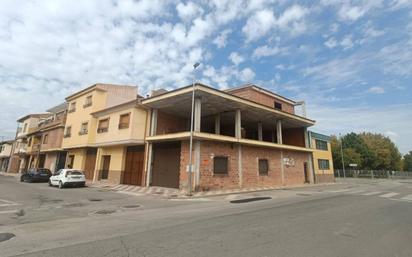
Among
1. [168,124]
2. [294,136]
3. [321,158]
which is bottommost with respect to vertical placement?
[321,158]

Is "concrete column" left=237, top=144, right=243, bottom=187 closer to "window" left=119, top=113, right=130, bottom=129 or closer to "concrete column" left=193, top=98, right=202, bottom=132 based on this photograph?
"concrete column" left=193, top=98, right=202, bottom=132

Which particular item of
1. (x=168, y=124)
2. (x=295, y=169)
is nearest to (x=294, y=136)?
(x=295, y=169)

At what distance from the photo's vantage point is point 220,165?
18484 mm

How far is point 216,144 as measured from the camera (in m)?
18.4

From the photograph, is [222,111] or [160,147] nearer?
[160,147]

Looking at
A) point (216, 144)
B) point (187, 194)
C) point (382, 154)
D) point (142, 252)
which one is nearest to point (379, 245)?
point (142, 252)

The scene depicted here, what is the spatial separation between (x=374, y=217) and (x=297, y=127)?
75.3 feet

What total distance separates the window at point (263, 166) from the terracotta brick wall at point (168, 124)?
→ 28.4 feet

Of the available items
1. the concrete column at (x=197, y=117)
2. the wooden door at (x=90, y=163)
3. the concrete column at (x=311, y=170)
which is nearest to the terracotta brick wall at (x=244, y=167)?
the concrete column at (x=197, y=117)

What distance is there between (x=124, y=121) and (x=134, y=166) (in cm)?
427

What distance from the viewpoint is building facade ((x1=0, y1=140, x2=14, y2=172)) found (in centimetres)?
5184

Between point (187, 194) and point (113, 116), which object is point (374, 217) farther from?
point (113, 116)

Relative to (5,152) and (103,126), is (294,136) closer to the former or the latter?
(103,126)

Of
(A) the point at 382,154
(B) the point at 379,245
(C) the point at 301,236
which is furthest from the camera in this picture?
(A) the point at 382,154
